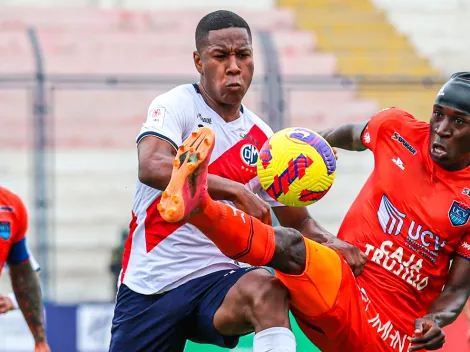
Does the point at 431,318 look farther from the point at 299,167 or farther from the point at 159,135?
the point at 159,135

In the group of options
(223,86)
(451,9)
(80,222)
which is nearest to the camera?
(223,86)

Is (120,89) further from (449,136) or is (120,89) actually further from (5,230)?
(449,136)

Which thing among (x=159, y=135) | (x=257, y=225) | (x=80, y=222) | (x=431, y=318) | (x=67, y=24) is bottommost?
(x=80, y=222)

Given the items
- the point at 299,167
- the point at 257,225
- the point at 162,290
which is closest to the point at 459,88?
the point at 299,167

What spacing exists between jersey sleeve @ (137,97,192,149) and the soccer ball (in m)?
0.44

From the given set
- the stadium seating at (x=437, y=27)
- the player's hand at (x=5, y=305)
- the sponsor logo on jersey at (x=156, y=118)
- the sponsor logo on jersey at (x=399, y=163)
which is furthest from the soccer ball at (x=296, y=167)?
the stadium seating at (x=437, y=27)

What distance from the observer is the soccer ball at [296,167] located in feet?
15.2

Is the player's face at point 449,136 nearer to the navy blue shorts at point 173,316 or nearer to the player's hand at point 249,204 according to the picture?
the player's hand at point 249,204

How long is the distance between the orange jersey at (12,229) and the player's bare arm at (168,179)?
2039 millimetres

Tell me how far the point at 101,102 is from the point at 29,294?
6.00m

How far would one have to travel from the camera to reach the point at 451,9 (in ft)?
47.3

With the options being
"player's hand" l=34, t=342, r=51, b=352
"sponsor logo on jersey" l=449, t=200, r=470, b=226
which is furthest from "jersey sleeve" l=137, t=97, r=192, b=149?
"player's hand" l=34, t=342, r=51, b=352

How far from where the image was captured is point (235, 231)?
4445 millimetres

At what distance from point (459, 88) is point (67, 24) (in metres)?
10.5
